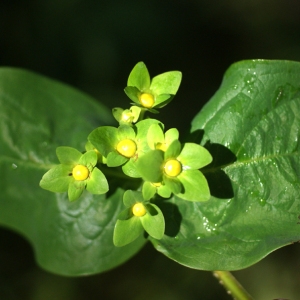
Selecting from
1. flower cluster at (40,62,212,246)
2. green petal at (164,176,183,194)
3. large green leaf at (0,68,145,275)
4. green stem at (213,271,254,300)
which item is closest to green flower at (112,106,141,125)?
flower cluster at (40,62,212,246)

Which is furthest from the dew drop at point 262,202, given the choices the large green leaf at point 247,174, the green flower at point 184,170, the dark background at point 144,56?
the dark background at point 144,56

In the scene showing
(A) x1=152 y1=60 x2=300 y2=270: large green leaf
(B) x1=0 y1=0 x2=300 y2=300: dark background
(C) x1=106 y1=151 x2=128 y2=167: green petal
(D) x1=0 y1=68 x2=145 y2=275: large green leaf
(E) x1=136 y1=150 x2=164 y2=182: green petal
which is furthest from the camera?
(B) x1=0 y1=0 x2=300 y2=300: dark background

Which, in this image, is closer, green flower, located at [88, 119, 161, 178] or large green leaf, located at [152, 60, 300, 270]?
green flower, located at [88, 119, 161, 178]

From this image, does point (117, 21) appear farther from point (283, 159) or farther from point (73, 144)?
point (283, 159)

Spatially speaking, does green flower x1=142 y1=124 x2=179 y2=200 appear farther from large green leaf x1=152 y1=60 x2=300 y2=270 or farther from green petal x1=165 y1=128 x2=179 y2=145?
large green leaf x1=152 y1=60 x2=300 y2=270

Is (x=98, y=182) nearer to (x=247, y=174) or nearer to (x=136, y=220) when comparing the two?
(x=136, y=220)

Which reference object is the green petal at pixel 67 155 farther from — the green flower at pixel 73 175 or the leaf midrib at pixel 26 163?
the leaf midrib at pixel 26 163

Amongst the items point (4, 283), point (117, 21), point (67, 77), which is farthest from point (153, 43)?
point (4, 283)
